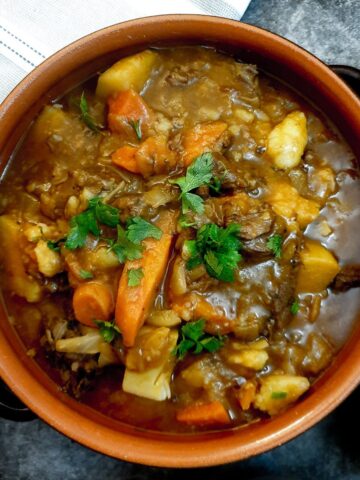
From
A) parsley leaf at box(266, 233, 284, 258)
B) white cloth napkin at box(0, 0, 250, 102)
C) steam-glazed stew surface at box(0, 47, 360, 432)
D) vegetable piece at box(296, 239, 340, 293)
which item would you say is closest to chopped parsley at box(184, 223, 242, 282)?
steam-glazed stew surface at box(0, 47, 360, 432)

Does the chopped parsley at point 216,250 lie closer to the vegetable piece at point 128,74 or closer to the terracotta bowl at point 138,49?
the terracotta bowl at point 138,49

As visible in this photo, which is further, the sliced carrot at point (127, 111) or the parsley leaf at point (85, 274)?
the sliced carrot at point (127, 111)

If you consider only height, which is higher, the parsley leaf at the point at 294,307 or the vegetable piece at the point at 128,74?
the vegetable piece at the point at 128,74

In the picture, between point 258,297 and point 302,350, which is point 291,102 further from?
point 302,350

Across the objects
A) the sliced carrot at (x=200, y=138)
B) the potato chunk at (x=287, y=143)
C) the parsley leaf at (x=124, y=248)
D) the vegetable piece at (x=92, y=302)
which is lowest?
the vegetable piece at (x=92, y=302)

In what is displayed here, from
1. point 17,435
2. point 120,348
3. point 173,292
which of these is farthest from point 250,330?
point 17,435

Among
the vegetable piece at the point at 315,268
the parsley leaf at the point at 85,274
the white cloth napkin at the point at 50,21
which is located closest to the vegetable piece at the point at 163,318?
the parsley leaf at the point at 85,274

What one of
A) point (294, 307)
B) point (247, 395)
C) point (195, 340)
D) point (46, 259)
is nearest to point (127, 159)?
point (46, 259)

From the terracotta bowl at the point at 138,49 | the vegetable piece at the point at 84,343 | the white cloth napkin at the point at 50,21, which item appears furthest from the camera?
the white cloth napkin at the point at 50,21
